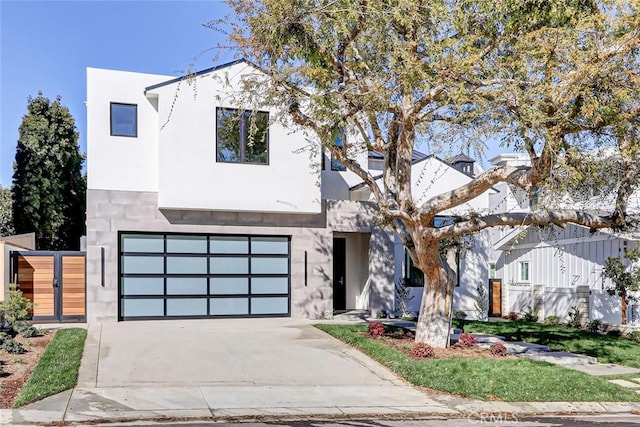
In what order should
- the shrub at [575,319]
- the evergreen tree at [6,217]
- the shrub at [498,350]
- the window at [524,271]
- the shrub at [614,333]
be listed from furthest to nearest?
1. the evergreen tree at [6,217]
2. the window at [524,271]
3. the shrub at [575,319]
4. the shrub at [614,333]
5. the shrub at [498,350]

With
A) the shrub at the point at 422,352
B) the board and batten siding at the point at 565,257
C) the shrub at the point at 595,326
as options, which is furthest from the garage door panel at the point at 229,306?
the shrub at the point at 595,326

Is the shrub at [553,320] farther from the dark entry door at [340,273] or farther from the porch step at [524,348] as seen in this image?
the dark entry door at [340,273]

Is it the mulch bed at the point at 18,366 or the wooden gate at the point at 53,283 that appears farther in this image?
the wooden gate at the point at 53,283

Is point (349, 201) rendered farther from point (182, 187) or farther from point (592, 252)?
point (592, 252)

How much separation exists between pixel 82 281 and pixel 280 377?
25.0ft

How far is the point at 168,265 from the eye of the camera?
50.6ft

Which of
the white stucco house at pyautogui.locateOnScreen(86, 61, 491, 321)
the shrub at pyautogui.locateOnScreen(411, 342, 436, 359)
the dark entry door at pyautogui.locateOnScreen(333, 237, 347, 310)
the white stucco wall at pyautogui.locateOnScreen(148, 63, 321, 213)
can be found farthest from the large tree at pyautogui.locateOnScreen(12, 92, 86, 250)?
the shrub at pyautogui.locateOnScreen(411, 342, 436, 359)

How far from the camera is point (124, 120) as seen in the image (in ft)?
49.7

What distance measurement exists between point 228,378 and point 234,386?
51 cm

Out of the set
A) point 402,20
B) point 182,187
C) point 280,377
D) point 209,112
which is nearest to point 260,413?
point 280,377

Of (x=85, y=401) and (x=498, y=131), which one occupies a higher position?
Result: (x=498, y=131)

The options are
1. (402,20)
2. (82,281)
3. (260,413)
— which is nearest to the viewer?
(260,413)

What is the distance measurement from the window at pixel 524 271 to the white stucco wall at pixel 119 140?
14.0m

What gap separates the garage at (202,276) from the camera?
1511 centimetres
